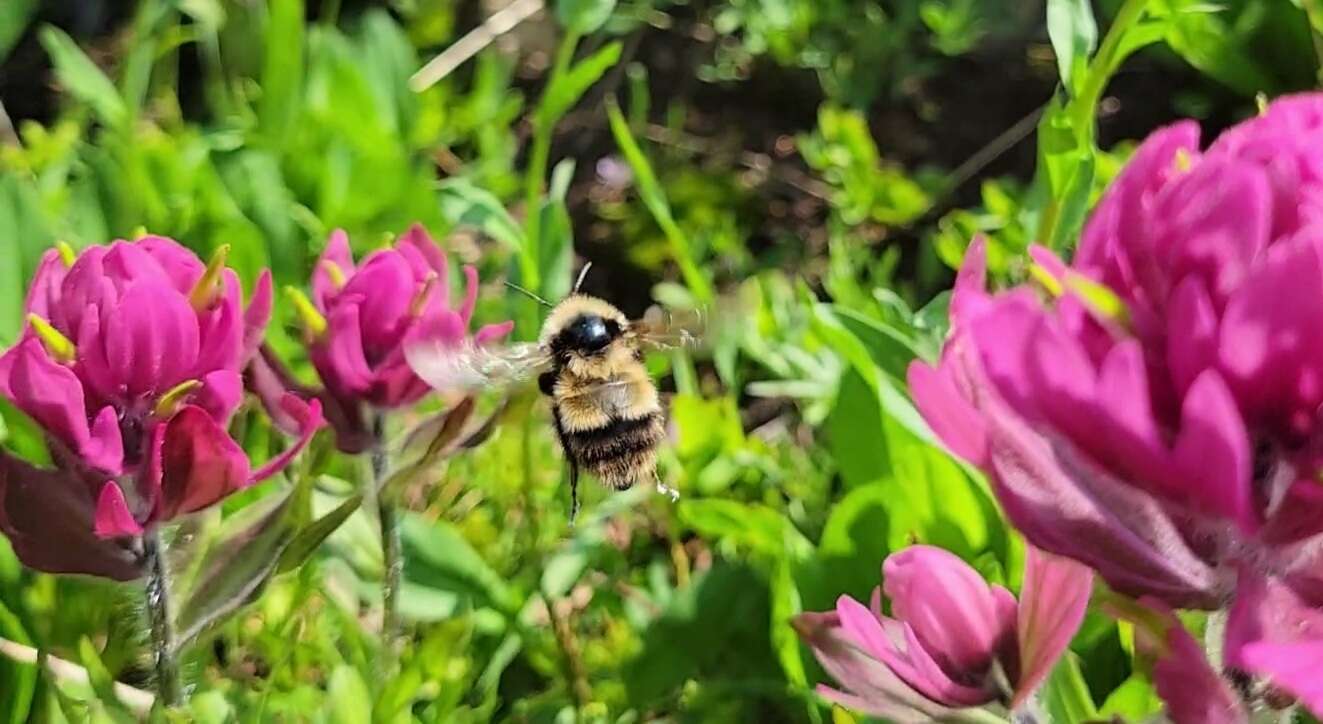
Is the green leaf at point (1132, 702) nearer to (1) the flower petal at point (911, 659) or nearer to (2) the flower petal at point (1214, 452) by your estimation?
(1) the flower petal at point (911, 659)

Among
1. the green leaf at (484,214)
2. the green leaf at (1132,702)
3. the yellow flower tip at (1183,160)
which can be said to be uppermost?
the yellow flower tip at (1183,160)

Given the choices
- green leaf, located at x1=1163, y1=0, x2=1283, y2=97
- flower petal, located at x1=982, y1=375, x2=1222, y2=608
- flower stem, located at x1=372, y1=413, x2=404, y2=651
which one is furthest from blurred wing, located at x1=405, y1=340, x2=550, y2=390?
green leaf, located at x1=1163, y1=0, x2=1283, y2=97

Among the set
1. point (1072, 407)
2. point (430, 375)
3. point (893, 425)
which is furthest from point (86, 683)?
point (1072, 407)

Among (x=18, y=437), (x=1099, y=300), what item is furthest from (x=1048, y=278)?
(x=18, y=437)

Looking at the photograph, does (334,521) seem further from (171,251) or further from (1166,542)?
(1166,542)

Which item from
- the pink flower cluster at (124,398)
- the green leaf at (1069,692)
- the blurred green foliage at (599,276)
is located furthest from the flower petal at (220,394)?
the green leaf at (1069,692)

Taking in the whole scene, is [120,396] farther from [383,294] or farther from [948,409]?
[948,409]
